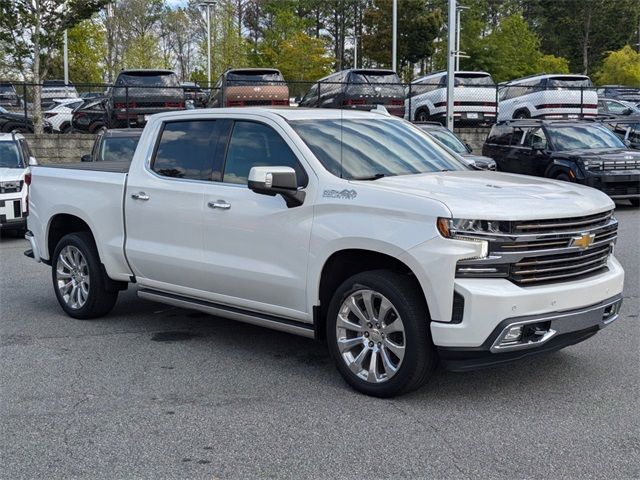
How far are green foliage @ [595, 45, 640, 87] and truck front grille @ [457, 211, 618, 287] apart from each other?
5263 centimetres

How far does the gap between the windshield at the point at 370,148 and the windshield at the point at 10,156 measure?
9.41 m

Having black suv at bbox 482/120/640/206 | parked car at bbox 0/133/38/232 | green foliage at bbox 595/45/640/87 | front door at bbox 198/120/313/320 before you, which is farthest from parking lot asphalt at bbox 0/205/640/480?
green foliage at bbox 595/45/640/87

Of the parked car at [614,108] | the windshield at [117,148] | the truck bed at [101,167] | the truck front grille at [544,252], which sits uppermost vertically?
the parked car at [614,108]

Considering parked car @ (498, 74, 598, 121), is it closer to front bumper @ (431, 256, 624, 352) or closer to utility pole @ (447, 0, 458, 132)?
utility pole @ (447, 0, 458, 132)

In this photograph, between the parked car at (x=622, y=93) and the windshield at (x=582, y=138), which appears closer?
the windshield at (x=582, y=138)

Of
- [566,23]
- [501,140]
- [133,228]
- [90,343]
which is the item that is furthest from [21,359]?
[566,23]

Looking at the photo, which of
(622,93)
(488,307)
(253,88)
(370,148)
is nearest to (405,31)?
(622,93)

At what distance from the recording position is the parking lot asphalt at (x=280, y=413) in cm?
426

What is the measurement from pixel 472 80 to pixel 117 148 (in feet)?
49.4

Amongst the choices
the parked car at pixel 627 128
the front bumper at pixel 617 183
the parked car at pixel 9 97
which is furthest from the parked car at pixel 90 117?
the front bumper at pixel 617 183

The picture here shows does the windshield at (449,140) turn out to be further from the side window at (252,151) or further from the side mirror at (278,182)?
the side mirror at (278,182)

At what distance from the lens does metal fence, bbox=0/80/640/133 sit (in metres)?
23.0

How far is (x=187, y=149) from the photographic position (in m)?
6.72

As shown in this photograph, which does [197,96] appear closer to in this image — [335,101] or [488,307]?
[335,101]
